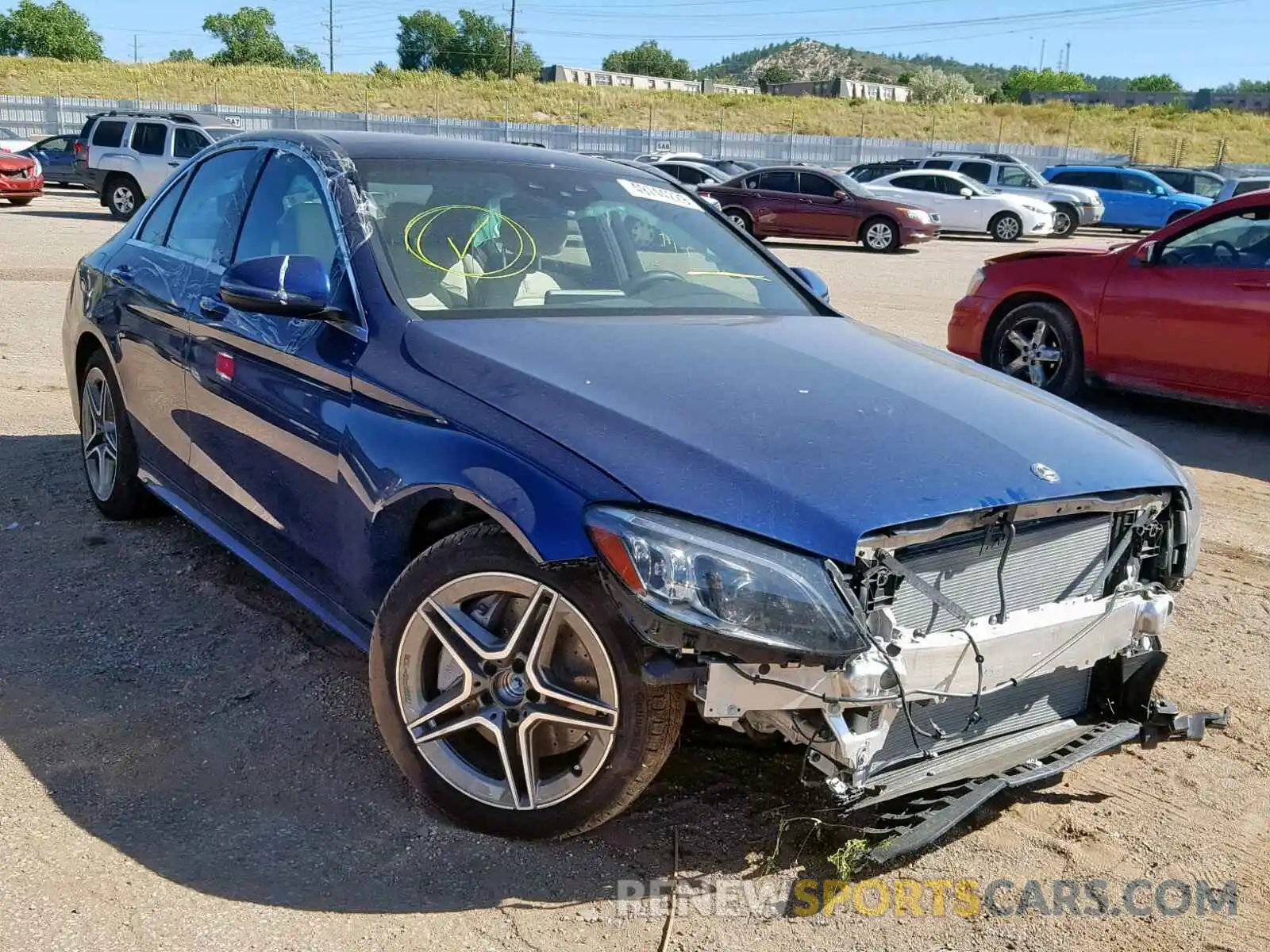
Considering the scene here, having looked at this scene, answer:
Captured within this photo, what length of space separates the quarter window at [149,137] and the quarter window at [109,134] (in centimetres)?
28

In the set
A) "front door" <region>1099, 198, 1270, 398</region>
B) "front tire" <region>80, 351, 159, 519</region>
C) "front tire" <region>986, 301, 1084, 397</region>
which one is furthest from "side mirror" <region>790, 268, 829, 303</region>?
"front tire" <region>986, 301, 1084, 397</region>

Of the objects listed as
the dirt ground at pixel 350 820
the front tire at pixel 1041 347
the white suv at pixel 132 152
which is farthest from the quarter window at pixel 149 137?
the dirt ground at pixel 350 820

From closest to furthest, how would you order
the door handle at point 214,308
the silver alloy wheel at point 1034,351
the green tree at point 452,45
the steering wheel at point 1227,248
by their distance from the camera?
1. the door handle at point 214,308
2. the steering wheel at point 1227,248
3. the silver alloy wheel at point 1034,351
4. the green tree at point 452,45

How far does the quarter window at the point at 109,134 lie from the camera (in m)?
21.6

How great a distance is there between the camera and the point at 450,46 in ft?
400

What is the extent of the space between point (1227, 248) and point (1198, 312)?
1.53 ft

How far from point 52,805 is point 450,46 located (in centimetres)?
12780

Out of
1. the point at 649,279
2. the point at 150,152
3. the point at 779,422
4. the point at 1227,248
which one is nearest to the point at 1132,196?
the point at 150,152

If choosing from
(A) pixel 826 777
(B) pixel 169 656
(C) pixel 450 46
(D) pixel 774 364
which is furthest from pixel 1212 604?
(C) pixel 450 46

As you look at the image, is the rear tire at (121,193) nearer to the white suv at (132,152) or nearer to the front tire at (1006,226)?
the white suv at (132,152)

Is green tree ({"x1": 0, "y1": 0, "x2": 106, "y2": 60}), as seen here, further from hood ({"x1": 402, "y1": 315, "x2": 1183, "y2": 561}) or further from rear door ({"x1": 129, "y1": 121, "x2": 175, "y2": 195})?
hood ({"x1": 402, "y1": 315, "x2": 1183, "y2": 561})

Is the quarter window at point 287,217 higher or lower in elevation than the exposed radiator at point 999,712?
higher

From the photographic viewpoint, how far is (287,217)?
13.0ft

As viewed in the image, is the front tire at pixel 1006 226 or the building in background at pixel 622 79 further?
the building in background at pixel 622 79
